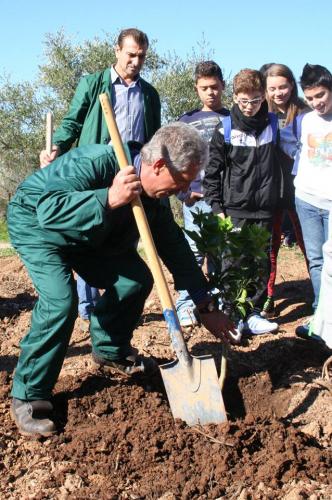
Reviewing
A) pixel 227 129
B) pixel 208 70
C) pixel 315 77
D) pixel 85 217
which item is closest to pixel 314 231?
pixel 227 129

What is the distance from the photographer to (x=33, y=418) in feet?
11.5

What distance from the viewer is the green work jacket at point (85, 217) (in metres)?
3.12

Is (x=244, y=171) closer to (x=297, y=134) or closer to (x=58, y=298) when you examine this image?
(x=297, y=134)

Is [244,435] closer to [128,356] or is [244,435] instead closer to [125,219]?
[128,356]

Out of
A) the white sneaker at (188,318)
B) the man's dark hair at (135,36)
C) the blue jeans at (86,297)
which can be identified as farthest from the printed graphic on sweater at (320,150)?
the blue jeans at (86,297)

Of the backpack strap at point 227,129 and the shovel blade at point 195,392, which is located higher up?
the backpack strap at point 227,129

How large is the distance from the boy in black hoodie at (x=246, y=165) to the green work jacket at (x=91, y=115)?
538mm

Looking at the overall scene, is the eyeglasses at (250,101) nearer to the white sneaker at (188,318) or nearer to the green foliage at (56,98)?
the white sneaker at (188,318)

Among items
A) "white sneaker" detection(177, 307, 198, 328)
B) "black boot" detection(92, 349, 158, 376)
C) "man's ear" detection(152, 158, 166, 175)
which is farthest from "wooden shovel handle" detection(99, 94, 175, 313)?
"white sneaker" detection(177, 307, 198, 328)

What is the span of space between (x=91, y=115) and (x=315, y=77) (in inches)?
66.1

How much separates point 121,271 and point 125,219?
1.67 ft

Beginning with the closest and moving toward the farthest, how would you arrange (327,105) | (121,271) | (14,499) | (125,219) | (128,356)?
(14,499)
(125,219)
(121,271)
(128,356)
(327,105)

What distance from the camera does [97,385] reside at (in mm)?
3990

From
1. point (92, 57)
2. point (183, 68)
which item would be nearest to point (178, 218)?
point (183, 68)
